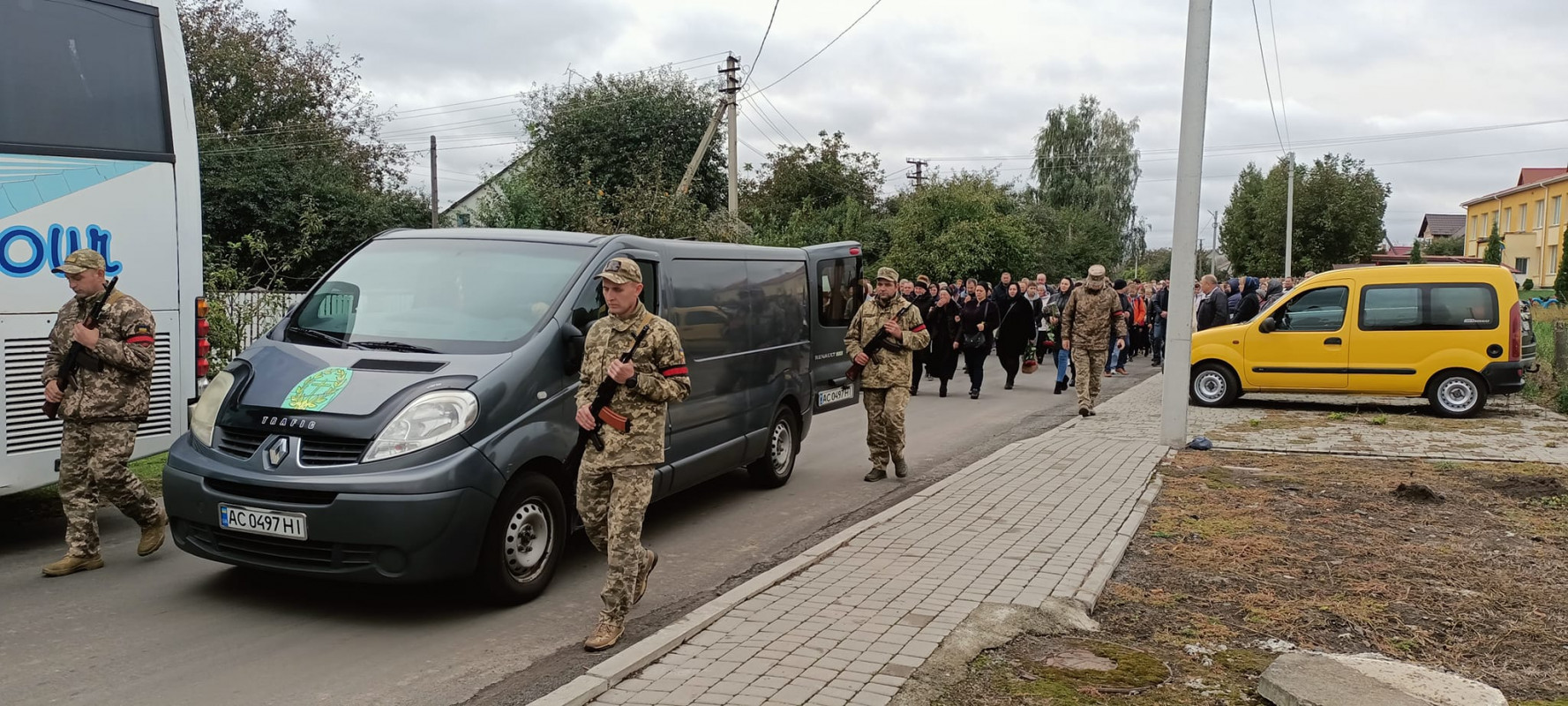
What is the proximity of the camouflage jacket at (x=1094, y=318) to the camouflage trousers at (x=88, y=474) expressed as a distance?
969cm

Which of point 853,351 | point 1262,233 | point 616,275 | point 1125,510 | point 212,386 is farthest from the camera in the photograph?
point 1262,233

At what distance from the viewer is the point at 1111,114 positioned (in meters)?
58.5

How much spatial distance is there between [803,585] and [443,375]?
2.05 meters

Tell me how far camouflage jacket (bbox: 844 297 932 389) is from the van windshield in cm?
321

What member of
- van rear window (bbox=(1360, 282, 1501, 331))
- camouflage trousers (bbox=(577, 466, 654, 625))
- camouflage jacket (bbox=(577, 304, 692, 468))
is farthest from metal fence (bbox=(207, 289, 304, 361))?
van rear window (bbox=(1360, 282, 1501, 331))

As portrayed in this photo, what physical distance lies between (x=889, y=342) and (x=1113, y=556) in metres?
3.16

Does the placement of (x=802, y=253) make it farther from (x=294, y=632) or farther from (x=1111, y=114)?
(x=1111, y=114)

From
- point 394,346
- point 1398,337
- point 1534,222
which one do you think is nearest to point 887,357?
point 394,346

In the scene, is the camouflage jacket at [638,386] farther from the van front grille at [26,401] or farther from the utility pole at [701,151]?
the utility pole at [701,151]

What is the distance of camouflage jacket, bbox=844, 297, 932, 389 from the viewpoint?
8.89 m

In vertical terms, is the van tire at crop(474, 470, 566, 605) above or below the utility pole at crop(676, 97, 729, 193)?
below

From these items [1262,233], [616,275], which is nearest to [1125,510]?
[616,275]

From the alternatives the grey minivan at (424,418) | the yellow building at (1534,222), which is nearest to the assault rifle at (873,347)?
the grey minivan at (424,418)

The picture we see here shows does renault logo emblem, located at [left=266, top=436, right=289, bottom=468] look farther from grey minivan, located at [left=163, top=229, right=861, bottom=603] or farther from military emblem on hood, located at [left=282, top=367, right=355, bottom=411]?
military emblem on hood, located at [left=282, top=367, right=355, bottom=411]
